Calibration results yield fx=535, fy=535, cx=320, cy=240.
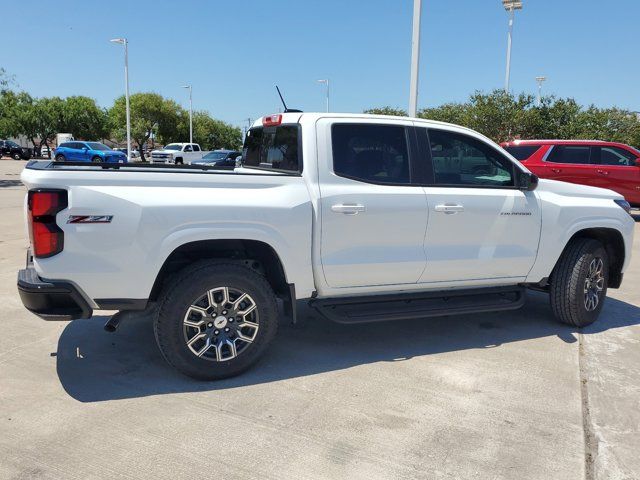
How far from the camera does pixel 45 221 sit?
3.18m

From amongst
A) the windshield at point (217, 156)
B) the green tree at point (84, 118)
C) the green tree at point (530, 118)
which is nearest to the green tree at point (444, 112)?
the green tree at point (530, 118)

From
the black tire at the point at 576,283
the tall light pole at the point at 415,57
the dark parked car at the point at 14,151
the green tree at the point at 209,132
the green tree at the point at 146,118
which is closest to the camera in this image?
the black tire at the point at 576,283

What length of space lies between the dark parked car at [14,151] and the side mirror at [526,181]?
53616mm

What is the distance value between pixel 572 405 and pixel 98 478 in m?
2.91

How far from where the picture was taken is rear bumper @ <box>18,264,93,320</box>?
3225 millimetres

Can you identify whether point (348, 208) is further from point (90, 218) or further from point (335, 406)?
point (90, 218)

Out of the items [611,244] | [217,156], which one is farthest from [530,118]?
[611,244]

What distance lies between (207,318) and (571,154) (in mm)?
11226

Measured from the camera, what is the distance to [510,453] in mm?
2969

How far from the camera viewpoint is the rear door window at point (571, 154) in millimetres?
12289

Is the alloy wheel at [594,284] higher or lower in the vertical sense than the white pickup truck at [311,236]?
lower

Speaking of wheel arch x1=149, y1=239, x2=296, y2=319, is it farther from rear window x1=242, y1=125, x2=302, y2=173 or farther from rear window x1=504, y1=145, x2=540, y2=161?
rear window x1=504, y1=145, x2=540, y2=161

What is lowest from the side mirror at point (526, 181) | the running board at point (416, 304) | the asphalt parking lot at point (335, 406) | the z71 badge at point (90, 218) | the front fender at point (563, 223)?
the asphalt parking lot at point (335, 406)

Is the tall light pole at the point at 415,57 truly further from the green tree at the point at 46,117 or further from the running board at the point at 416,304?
the green tree at the point at 46,117
